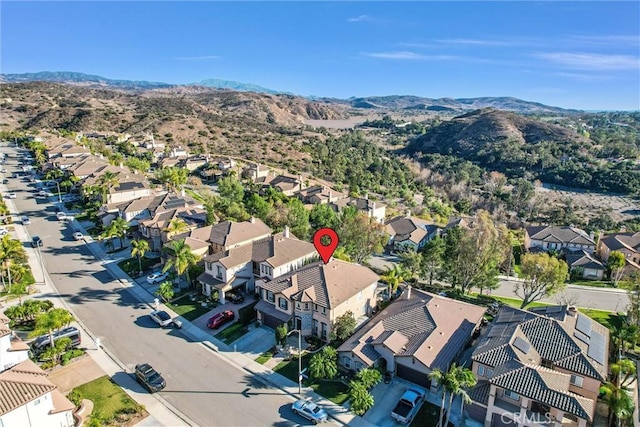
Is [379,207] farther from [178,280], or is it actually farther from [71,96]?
[71,96]

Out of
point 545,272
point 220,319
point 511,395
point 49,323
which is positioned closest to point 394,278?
point 545,272

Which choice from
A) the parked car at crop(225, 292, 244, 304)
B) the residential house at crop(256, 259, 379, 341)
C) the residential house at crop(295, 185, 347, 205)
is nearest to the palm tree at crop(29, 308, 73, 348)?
the parked car at crop(225, 292, 244, 304)

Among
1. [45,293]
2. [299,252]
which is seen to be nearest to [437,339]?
[299,252]

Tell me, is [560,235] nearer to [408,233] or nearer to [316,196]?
[408,233]

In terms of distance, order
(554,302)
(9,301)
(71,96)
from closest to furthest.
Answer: (9,301) → (554,302) → (71,96)

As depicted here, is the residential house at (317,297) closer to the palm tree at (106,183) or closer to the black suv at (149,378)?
the black suv at (149,378)

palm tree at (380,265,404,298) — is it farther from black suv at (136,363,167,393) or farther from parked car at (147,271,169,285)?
parked car at (147,271,169,285)

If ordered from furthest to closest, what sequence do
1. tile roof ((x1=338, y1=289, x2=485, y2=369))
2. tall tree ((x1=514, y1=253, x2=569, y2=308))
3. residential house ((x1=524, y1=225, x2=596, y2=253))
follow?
residential house ((x1=524, y1=225, x2=596, y2=253)) < tall tree ((x1=514, y1=253, x2=569, y2=308)) < tile roof ((x1=338, y1=289, x2=485, y2=369))
